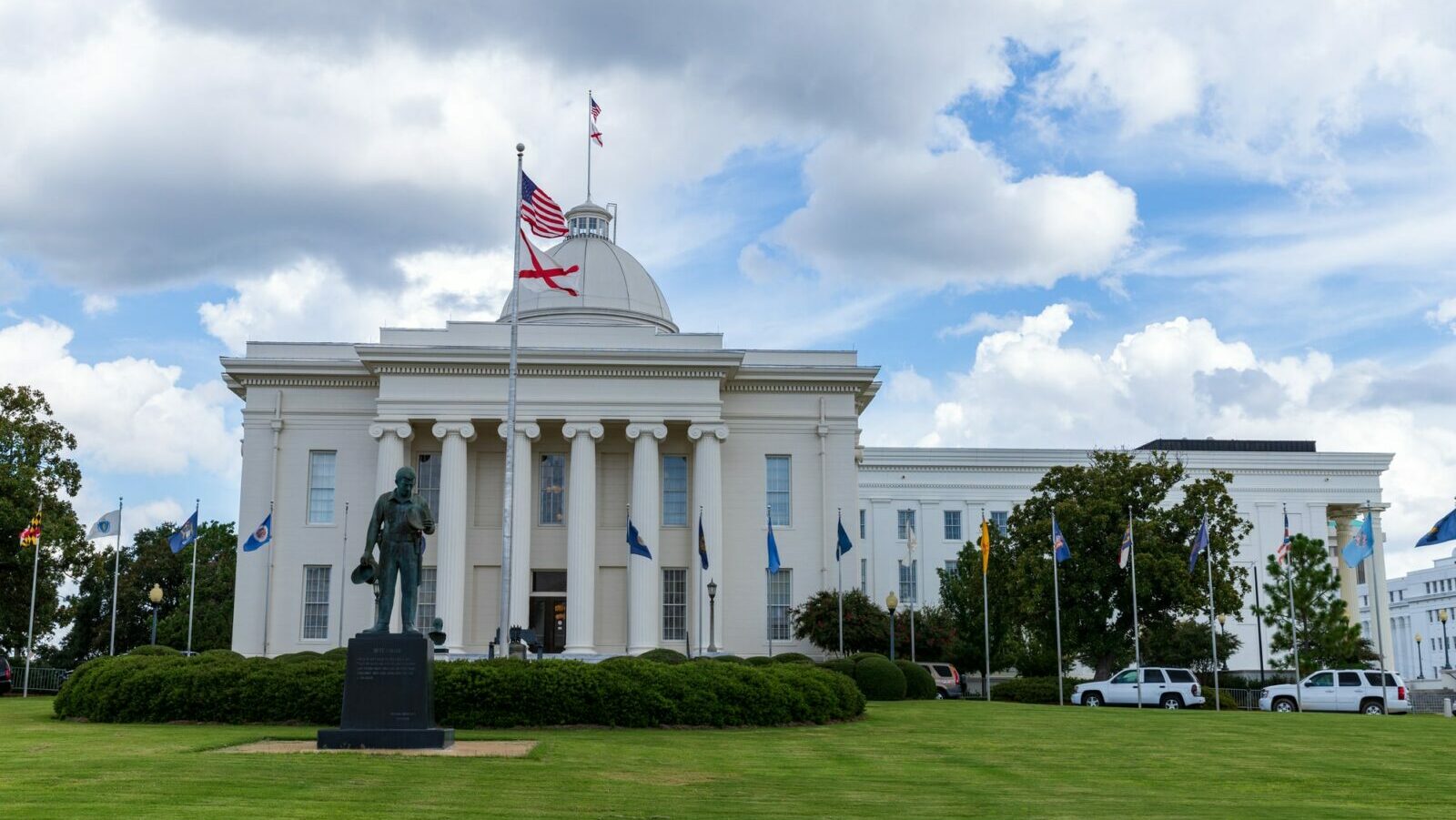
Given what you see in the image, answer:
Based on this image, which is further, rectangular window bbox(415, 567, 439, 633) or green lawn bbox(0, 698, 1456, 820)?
rectangular window bbox(415, 567, 439, 633)

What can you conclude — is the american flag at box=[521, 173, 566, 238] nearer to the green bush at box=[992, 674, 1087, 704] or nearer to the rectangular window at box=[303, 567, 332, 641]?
the rectangular window at box=[303, 567, 332, 641]

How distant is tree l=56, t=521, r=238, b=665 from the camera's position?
73375mm

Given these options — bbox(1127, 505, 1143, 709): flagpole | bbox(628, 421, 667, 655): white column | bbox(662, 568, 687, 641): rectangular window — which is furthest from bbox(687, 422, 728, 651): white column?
bbox(1127, 505, 1143, 709): flagpole

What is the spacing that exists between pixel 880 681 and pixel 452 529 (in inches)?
675

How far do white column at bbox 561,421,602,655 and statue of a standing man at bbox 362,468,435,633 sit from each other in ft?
83.7

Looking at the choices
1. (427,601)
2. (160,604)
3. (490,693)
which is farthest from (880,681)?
(160,604)

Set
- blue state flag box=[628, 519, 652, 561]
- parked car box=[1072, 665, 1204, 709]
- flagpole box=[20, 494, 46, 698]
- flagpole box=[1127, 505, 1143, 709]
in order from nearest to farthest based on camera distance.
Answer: flagpole box=[1127, 505, 1143, 709] < parked car box=[1072, 665, 1204, 709] < blue state flag box=[628, 519, 652, 561] < flagpole box=[20, 494, 46, 698]

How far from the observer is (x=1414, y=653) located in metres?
146

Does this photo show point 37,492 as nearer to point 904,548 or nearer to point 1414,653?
point 904,548

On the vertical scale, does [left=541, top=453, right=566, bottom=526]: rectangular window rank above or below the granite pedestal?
above

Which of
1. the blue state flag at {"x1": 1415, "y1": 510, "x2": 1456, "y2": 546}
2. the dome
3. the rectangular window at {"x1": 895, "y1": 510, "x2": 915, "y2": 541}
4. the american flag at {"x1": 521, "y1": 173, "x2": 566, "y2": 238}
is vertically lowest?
the blue state flag at {"x1": 1415, "y1": 510, "x2": 1456, "y2": 546}

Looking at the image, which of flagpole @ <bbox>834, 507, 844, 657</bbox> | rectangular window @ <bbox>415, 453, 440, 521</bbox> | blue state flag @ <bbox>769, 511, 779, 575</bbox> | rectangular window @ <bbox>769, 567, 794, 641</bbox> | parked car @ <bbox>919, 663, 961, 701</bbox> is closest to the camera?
blue state flag @ <bbox>769, 511, 779, 575</bbox>

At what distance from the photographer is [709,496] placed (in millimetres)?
48438

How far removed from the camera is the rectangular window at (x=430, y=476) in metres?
49.6
